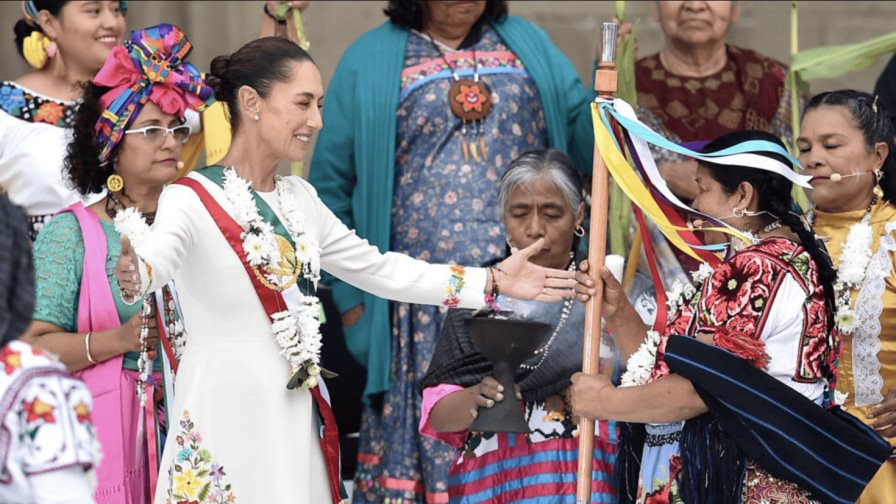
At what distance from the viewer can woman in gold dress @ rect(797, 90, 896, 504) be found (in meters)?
3.92

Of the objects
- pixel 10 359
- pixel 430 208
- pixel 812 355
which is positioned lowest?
pixel 812 355

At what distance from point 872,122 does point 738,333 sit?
3.49 ft

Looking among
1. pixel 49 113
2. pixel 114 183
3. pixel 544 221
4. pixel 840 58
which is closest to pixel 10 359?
pixel 114 183

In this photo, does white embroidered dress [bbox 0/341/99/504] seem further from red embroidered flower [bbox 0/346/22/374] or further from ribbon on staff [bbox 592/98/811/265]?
ribbon on staff [bbox 592/98/811/265]

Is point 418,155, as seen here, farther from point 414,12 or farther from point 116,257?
point 116,257

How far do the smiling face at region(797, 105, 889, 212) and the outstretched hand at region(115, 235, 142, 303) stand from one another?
192 centimetres

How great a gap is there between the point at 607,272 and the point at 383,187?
1.42 m

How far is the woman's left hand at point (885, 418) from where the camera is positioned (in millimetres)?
3836

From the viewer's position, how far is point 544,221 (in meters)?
Result: 4.14

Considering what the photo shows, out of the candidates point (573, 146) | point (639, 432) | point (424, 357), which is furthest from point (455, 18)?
point (639, 432)

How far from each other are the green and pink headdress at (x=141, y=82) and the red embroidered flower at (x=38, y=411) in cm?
178

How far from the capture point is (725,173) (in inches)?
140

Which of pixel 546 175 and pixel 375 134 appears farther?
pixel 375 134

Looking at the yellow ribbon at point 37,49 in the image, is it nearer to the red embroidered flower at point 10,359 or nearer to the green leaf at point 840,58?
the green leaf at point 840,58
